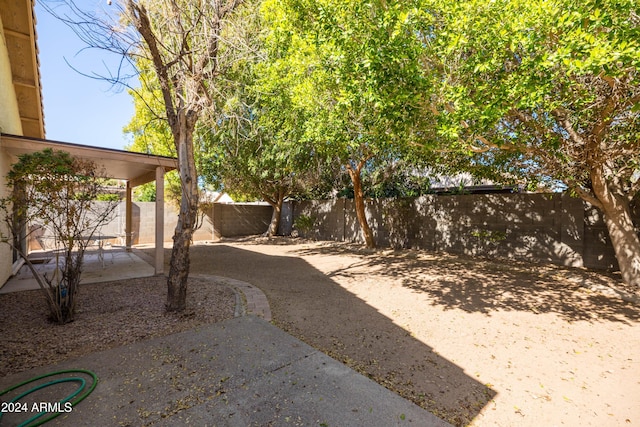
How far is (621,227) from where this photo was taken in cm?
578

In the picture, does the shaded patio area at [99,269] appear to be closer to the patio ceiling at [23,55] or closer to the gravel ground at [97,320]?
the gravel ground at [97,320]

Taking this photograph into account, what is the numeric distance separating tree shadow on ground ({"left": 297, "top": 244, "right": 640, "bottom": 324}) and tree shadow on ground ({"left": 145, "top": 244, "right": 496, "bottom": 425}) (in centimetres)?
149

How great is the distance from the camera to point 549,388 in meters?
2.64

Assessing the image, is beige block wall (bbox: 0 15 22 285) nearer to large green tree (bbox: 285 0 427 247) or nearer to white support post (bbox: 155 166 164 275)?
white support post (bbox: 155 166 164 275)

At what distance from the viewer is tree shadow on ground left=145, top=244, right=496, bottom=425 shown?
2500 mm

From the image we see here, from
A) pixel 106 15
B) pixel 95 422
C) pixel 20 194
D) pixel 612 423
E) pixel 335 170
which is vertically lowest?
pixel 612 423

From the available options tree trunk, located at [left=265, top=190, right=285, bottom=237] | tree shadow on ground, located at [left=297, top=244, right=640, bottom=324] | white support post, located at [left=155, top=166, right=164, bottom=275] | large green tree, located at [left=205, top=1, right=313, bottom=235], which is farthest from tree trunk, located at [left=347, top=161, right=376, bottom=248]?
white support post, located at [left=155, top=166, right=164, bottom=275]

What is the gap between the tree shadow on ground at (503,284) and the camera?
15.4 ft

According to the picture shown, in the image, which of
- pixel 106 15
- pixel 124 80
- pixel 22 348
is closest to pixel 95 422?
pixel 22 348

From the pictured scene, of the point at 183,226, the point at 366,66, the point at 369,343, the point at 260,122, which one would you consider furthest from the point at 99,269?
the point at 366,66

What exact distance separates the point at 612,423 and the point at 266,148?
31.4 feet

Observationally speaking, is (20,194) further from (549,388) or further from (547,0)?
(547,0)

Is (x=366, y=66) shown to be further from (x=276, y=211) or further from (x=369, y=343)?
(x=276, y=211)

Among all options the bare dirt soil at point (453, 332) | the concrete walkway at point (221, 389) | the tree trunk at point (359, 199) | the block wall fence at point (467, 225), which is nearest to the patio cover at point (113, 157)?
the block wall fence at point (467, 225)
